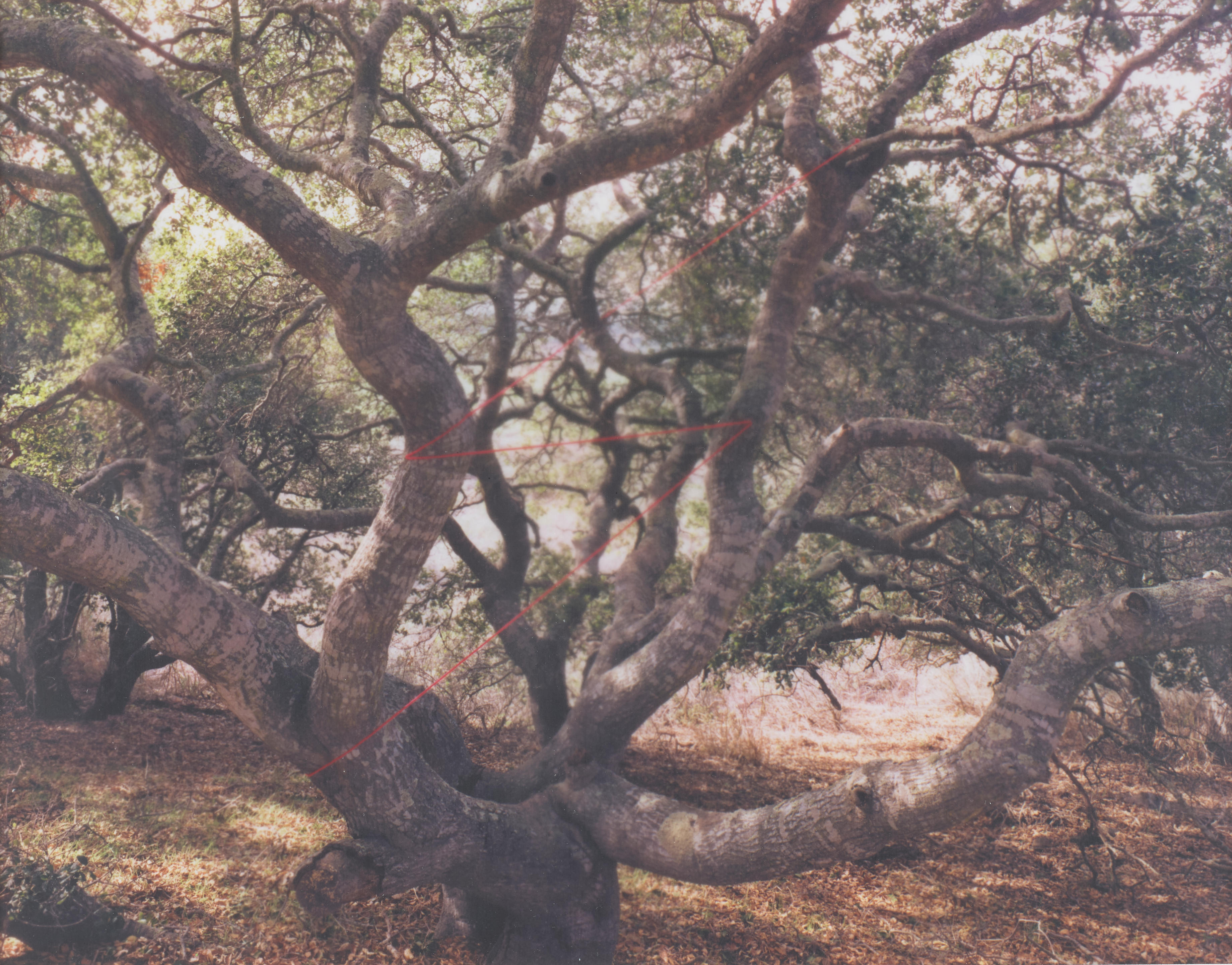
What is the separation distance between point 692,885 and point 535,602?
2.64 metres

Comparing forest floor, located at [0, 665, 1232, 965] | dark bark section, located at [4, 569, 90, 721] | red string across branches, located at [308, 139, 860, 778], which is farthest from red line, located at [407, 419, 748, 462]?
dark bark section, located at [4, 569, 90, 721]

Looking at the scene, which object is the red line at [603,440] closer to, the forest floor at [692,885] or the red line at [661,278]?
the red line at [661,278]

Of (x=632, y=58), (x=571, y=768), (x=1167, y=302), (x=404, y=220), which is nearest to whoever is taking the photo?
(x=404, y=220)

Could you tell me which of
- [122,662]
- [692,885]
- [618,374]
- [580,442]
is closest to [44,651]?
[122,662]

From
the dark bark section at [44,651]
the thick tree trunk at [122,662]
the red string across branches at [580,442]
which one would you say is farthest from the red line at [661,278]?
the dark bark section at [44,651]

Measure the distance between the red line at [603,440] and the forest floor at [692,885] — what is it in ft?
5.81

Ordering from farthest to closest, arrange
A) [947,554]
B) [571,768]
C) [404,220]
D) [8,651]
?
1. [8,651]
2. [947,554]
3. [571,768]
4. [404,220]

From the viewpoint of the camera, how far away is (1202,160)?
5250 millimetres

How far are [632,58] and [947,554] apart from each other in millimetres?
5522

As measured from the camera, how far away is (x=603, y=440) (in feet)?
22.2

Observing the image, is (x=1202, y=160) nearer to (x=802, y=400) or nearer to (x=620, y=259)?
(x=802, y=400)

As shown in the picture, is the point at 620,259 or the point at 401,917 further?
the point at 620,259

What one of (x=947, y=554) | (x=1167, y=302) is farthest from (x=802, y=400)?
(x=1167, y=302)

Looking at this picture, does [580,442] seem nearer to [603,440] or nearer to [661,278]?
[603,440]
